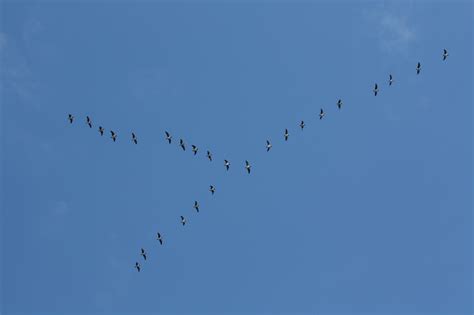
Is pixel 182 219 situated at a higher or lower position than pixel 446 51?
lower

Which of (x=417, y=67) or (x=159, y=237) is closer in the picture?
(x=417, y=67)

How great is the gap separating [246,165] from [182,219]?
15.4m

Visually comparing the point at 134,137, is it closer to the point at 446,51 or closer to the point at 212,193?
the point at 212,193

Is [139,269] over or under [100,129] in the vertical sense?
under

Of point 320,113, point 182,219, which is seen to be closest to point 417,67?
point 320,113

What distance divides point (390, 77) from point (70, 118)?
5557 cm

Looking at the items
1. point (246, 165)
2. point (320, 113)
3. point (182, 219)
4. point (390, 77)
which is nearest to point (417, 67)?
point (390, 77)

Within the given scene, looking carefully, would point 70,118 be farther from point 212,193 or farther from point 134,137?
point 212,193

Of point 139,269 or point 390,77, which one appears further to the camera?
point 139,269

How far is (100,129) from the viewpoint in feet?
535

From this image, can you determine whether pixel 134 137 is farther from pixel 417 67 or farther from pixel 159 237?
pixel 417 67

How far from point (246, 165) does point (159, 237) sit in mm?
20454

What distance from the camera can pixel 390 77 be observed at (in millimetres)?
158125

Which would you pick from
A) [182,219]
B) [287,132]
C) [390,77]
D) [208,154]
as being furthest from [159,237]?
[390,77]
